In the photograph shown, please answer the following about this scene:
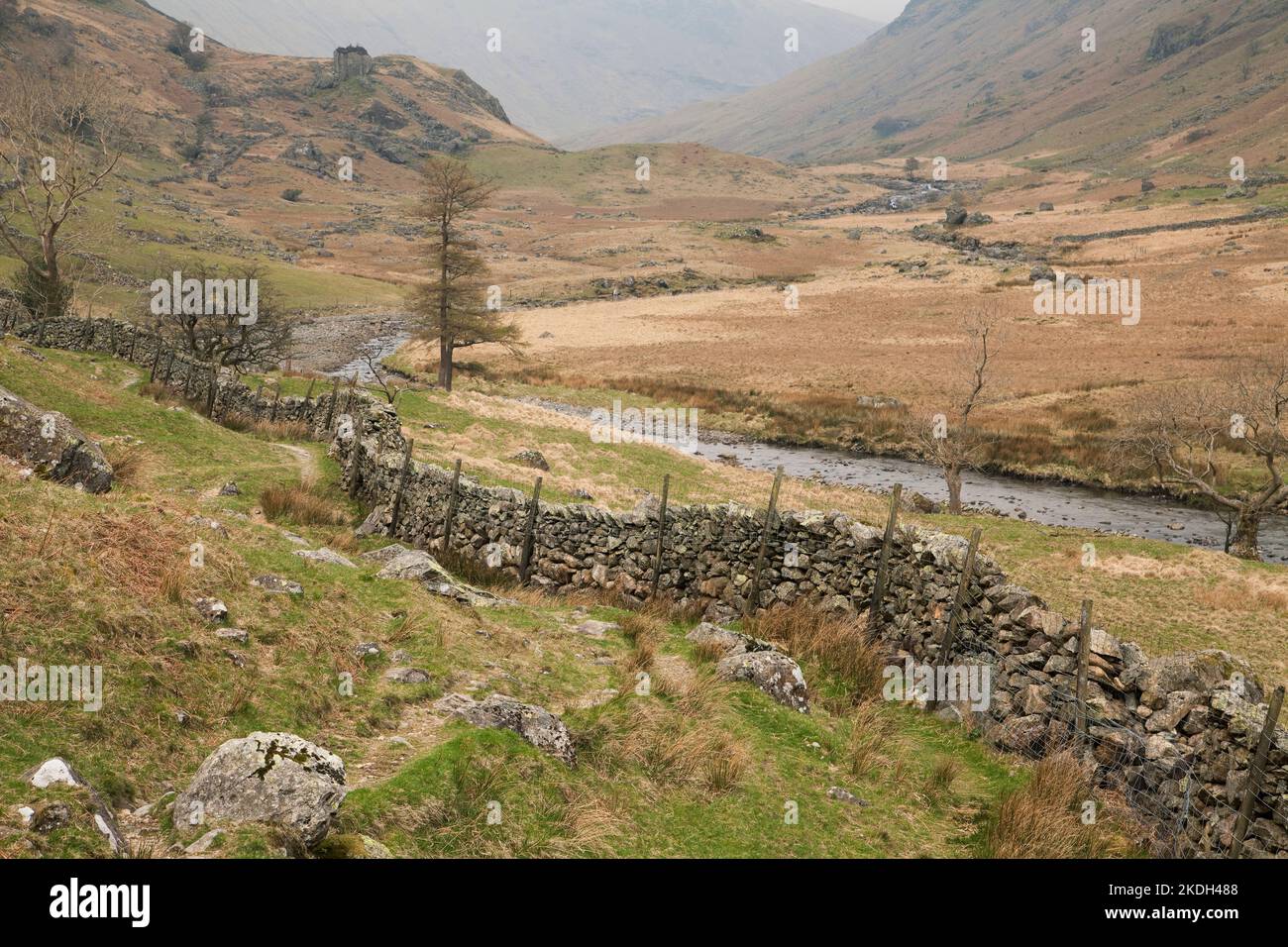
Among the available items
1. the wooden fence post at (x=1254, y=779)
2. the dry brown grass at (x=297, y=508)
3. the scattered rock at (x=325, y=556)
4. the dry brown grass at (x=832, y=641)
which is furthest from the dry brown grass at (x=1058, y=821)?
the dry brown grass at (x=297, y=508)

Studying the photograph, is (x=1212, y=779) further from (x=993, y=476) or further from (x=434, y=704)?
(x=993, y=476)

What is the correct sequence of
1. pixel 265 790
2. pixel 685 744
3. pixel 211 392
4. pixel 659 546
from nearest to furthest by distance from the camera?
1. pixel 265 790
2. pixel 685 744
3. pixel 659 546
4. pixel 211 392

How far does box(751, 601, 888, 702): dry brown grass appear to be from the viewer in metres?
13.2

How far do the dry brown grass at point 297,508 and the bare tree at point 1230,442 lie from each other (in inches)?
1094

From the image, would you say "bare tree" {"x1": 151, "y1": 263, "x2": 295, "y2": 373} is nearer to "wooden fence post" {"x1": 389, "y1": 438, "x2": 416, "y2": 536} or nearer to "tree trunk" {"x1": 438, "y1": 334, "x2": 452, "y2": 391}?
"tree trunk" {"x1": 438, "y1": 334, "x2": 452, "y2": 391}

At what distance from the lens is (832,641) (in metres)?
14.0

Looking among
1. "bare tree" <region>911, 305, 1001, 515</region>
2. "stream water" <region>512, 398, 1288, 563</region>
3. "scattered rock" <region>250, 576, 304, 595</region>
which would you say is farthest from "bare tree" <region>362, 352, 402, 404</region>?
"scattered rock" <region>250, 576, 304, 595</region>

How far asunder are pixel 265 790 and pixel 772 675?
306 inches

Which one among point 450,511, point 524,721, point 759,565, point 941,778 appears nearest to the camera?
point 524,721

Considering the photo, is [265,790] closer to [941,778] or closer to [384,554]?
[941,778]

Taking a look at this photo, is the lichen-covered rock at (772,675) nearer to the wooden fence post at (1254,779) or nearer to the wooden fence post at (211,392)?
the wooden fence post at (1254,779)

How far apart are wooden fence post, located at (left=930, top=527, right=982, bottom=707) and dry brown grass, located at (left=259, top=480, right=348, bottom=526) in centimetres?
1388

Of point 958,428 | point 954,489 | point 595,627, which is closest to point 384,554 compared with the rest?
point 595,627

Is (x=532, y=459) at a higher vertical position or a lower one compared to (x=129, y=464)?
lower
